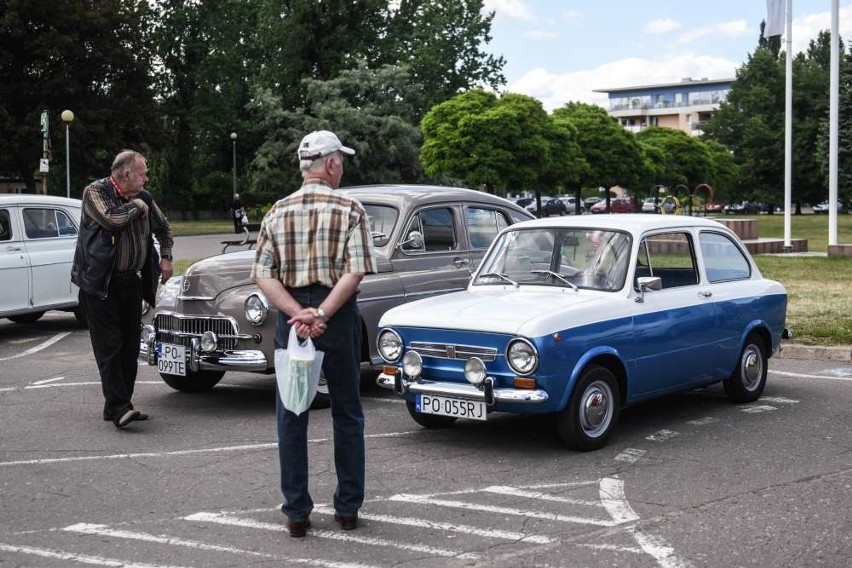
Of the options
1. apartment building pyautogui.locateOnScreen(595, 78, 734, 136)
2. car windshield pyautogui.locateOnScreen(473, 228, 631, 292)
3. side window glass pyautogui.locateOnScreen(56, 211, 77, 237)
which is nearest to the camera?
car windshield pyautogui.locateOnScreen(473, 228, 631, 292)

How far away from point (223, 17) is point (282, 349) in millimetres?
67177

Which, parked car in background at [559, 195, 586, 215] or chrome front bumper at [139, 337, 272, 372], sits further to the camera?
parked car in background at [559, 195, 586, 215]

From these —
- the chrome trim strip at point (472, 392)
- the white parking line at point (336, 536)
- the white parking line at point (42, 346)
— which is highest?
the chrome trim strip at point (472, 392)

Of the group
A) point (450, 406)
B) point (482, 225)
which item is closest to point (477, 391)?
point (450, 406)

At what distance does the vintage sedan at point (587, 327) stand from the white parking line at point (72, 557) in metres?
2.81

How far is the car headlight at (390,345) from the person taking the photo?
7.96 m

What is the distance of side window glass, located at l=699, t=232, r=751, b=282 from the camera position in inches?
366

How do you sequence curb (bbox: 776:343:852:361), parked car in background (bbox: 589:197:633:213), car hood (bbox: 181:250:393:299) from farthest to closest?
parked car in background (bbox: 589:197:633:213) → curb (bbox: 776:343:852:361) → car hood (bbox: 181:250:393:299)

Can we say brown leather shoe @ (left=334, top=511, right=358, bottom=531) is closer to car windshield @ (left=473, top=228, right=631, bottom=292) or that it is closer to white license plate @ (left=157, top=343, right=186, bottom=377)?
car windshield @ (left=473, top=228, right=631, bottom=292)

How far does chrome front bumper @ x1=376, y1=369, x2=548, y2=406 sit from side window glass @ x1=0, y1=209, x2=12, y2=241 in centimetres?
802

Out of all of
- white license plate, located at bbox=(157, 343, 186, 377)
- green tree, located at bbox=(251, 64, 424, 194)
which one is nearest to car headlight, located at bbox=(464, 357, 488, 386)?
white license plate, located at bbox=(157, 343, 186, 377)

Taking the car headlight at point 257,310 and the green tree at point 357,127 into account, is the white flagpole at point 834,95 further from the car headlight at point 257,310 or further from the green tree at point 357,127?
the green tree at point 357,127

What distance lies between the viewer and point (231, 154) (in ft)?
252

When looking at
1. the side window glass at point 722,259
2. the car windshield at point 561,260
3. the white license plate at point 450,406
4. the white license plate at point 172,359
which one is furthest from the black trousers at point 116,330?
the side window glass at point 722,259
